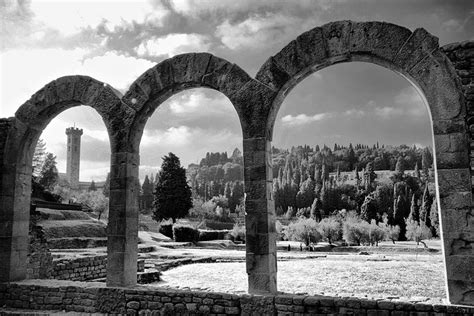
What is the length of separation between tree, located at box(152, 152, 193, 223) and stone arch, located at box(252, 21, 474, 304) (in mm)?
40600

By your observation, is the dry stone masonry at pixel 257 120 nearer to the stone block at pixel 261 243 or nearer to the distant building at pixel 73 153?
the stone block at pixel 261 243

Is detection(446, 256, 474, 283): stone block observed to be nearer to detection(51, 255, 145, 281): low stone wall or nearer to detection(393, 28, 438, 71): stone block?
detection(393, 28, 438, 71): stone block

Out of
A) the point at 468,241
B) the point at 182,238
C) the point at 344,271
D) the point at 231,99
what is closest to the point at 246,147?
the point at 231,99

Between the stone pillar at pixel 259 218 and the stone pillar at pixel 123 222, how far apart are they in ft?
8.46

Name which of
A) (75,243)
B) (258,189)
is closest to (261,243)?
(258,189)

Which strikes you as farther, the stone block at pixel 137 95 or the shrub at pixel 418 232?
the shrub at pixel 418 232

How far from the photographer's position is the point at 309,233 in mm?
44938

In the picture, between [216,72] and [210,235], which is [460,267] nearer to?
[216,72]

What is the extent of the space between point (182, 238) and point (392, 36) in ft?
106

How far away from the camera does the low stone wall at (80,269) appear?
12.5 metres

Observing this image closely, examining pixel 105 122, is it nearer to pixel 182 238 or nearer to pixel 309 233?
pixel 182 238

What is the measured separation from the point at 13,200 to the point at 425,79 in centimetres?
890

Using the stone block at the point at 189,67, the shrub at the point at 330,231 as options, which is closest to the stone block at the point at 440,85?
the stone block at the point at 189,67

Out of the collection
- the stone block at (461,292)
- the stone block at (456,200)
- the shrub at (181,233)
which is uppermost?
the stone block at (456,200)
